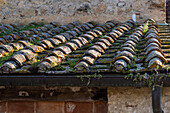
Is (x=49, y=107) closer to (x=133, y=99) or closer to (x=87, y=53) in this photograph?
(x=87, y=53)

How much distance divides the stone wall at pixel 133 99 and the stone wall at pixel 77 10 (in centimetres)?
309

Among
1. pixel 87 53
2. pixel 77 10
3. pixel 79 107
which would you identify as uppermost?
pixel 77 10

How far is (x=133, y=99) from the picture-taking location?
3.22 metres

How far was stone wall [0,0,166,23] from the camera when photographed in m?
5.96

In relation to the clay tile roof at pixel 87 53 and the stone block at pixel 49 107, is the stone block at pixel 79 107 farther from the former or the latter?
the clay tile roof at pixel 87 53

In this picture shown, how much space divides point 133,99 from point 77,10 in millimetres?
3447

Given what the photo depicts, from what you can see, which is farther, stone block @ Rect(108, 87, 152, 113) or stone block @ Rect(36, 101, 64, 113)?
stone block @ Rect(36, 101, 64, 113)

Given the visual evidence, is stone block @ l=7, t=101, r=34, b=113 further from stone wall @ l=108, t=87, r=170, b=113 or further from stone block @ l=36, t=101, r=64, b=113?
stone wall @ l=108, t=87, r=170, b=113

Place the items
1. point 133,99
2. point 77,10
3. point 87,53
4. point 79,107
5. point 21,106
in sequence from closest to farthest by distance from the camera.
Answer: point 133,99
point 87,53
point 79,107
point 21,106
point 77,10

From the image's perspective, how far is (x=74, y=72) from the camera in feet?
9.78

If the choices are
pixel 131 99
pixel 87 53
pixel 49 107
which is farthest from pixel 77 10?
pixel 131 99

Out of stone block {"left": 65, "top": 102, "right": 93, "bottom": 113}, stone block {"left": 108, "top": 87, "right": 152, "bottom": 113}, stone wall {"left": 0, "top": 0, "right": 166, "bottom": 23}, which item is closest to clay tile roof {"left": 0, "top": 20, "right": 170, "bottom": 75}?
stone block {"left": 108, "top": 87, "right": 152, "bottom": 113}

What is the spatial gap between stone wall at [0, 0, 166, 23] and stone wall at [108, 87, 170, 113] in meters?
3.09

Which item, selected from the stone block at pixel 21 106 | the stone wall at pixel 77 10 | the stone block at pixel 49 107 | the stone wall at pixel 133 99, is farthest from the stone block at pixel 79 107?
the stone wall at pixel 77 10
